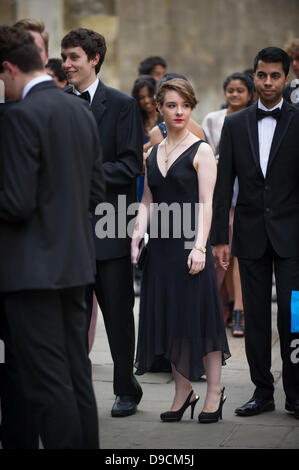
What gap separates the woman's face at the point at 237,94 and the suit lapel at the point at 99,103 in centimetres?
308

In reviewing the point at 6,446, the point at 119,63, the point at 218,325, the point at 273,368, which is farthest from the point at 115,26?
the point at 6,446

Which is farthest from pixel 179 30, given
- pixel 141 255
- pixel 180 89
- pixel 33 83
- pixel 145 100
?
pixel 33 83

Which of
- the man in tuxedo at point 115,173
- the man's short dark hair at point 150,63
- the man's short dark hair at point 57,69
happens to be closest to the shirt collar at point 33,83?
the man in tuxedo at point 115,173

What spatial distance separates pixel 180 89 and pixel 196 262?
3.39ft

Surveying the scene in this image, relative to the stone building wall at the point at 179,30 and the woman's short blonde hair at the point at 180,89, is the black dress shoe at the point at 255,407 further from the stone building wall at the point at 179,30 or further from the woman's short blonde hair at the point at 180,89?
the stone building wall at the point at 179,30

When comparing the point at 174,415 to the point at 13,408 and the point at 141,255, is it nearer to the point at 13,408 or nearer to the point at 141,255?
the point at 141,255

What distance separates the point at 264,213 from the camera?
19.6 feet


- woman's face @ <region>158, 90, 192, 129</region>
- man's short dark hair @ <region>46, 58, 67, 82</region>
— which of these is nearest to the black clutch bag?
woman's face @ <region>158, 90, 192, 129</region>

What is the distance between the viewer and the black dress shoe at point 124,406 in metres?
5.96

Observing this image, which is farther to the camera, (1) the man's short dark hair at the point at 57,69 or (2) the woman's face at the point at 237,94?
(2) the woman's face at the point at 237,94

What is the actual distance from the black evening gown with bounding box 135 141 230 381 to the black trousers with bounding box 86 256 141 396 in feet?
0.52

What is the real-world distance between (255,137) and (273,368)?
1.96 meters

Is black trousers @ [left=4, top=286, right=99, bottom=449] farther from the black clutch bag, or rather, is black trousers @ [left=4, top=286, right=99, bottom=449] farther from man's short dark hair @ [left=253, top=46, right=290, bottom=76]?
man's short dark hair @ [left=253, top=46, right=290, bottom=76]

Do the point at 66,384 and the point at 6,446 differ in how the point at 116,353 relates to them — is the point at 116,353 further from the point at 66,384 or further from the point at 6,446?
the point at 66,384
